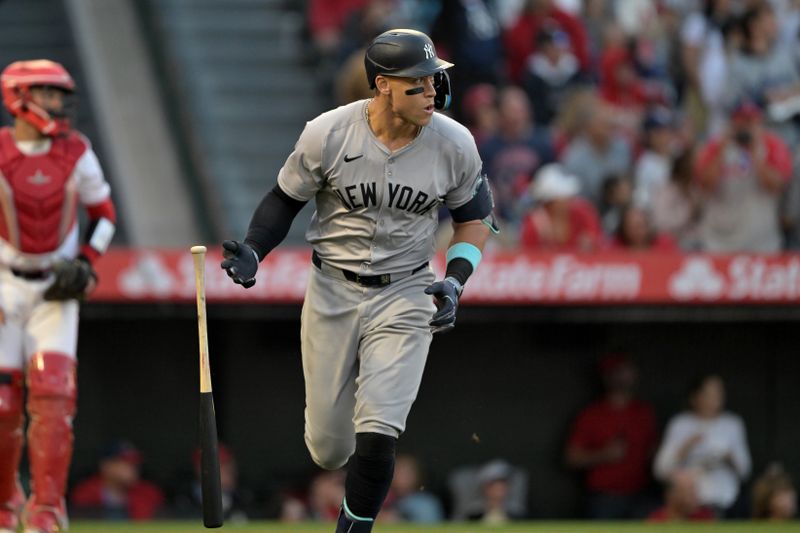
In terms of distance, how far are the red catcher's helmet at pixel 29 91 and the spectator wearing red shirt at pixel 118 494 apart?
3581 mm

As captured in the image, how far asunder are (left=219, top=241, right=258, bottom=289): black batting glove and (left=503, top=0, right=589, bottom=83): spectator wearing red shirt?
635cm

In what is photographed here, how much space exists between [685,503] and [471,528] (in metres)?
2.08

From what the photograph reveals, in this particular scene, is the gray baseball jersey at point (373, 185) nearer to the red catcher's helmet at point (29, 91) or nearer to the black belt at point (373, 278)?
the black belt at point (373, 278)

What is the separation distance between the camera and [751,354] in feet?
37.0

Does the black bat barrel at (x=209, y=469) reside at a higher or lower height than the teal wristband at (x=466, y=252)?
lower

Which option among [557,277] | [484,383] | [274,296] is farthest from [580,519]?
[274,296]

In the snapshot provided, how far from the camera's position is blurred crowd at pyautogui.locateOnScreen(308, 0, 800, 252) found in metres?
10.6

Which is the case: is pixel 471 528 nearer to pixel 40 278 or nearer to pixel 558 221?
pixel 558 221

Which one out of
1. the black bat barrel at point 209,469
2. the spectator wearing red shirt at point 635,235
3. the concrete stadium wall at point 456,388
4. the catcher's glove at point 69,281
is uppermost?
the catcher's glove at point 69,281

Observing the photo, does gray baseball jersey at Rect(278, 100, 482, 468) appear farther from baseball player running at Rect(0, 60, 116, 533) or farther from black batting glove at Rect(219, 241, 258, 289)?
baseball player running at Rect(0, 60, 116, 533)

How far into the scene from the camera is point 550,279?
33.1ft

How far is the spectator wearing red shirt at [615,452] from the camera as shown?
35.6ft

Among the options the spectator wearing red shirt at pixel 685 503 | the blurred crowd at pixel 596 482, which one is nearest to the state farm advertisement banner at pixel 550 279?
the blurred crowd at pixel 596 482

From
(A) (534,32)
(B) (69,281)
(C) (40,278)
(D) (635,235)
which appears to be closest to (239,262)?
(B) (69,281)
